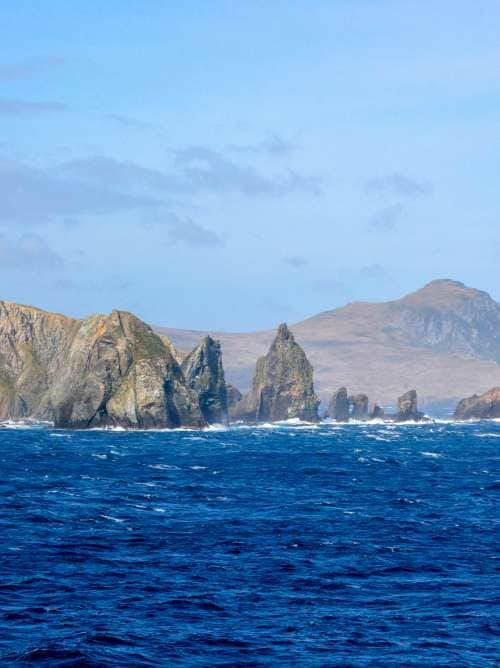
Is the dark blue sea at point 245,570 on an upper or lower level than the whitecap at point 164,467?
lower

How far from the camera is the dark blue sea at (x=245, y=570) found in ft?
179

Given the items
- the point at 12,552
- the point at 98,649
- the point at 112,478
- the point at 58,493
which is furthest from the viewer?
the point at 112,478

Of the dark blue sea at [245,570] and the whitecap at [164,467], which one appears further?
the whitecap at [164,467]

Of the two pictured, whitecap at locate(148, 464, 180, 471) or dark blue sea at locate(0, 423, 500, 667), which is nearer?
dark blue sea at locate(0, 423, 500, 667)

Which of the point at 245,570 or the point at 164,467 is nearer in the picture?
the point at 245,570

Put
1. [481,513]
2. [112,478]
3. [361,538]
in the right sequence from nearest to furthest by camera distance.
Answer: [361,538]
[481,513]
[112,478]

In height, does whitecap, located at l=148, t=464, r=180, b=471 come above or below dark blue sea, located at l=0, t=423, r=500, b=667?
above

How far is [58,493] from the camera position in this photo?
4336 inches

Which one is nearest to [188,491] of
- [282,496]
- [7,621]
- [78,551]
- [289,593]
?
[282,496]

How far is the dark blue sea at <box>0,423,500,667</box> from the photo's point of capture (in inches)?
2143

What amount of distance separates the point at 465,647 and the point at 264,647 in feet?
29.3

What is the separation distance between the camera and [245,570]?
72.0m

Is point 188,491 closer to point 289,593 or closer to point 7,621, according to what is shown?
point 289,593

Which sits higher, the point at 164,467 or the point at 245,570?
the point at 164,467
